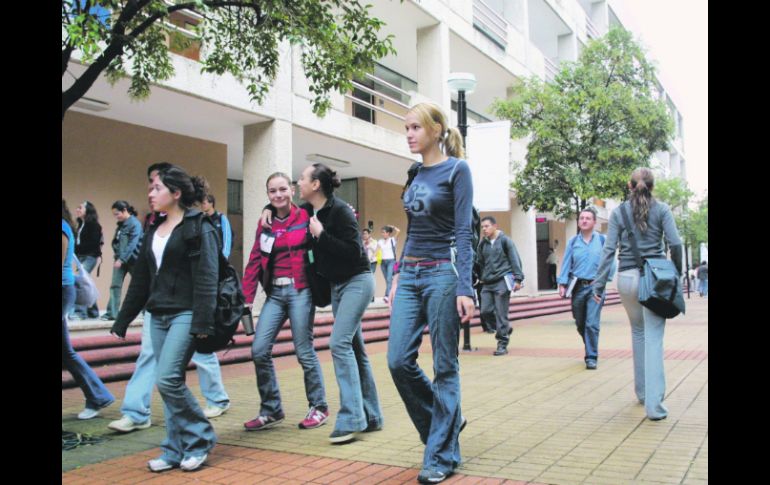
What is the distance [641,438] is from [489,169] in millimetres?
6003

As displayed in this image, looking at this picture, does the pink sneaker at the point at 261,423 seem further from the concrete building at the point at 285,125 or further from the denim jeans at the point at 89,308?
the denim jeans at the point at 89,308

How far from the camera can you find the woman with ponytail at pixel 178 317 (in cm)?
420

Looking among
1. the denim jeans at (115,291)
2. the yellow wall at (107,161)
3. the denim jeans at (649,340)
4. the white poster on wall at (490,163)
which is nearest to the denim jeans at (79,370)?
the denim jeans at (649,340)

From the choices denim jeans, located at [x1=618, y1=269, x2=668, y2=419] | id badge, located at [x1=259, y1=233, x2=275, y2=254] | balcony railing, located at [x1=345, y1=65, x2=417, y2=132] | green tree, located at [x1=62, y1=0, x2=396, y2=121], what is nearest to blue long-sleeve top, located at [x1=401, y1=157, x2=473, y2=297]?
id badge, located at [x1=259, y1=233, x2=275, y2=254]

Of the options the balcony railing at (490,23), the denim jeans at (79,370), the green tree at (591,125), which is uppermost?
the balcony railing at (490,23)

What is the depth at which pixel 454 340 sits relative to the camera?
396cm

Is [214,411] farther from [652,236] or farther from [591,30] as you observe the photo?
[591,30]

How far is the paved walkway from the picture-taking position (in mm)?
4059

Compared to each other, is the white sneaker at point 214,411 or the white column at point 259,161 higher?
the white column at point 259,161

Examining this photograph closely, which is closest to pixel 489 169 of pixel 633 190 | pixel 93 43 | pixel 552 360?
pixel 552 360

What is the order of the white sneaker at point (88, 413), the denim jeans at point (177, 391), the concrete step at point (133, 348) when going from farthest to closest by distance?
the concrete step at point (133, 348) < the white sneaker at point (88, 413) < the denim jeans at point (177, 391)

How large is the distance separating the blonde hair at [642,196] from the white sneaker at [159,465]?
4.03 metres

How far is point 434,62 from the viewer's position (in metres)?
18.7
